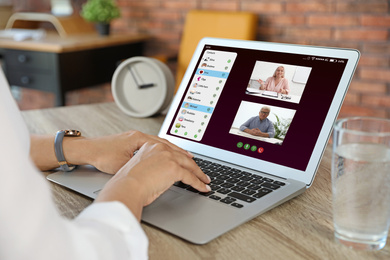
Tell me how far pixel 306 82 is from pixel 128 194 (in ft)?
1.37

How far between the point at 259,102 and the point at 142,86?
0.50 metres

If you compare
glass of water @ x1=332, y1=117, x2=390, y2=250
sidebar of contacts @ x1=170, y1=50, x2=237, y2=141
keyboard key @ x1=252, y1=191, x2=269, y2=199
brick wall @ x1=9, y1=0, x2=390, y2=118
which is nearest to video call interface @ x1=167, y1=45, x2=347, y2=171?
sidebar of contacts @ x1=170, y1=50, x2=237, y2=141

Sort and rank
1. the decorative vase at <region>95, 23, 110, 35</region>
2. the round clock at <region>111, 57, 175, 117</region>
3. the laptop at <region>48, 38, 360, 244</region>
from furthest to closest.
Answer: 1. the decorative vase at <region>95, 23, 110, 35</region>
2. the round clock at <region>111, 57, 175, 117</region>
3. the laptop at <region>48, 38, 360, 244</region>

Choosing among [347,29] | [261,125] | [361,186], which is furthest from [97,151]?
[347,29]

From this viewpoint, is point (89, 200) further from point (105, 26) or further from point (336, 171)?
point (105, 26)

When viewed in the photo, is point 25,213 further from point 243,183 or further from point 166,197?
point 243,183

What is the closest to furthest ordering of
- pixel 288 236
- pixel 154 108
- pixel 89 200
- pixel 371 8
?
pixel 288 236, pixel 89 200, pixel 154 108, pixel 371 8

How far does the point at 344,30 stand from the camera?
7.90 ft

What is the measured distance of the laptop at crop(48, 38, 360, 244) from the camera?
65 centimetres

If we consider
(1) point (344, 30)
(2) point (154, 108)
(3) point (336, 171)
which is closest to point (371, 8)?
(1) point (344, 30)

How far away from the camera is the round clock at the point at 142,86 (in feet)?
4.08

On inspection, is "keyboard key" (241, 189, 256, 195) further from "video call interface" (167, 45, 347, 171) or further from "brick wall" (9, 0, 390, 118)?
"brick wall" (9, 0, 390, 118)

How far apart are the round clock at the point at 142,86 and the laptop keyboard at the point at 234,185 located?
458 mm

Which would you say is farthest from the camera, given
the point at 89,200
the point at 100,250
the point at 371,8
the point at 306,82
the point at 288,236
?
the point at 371,8
